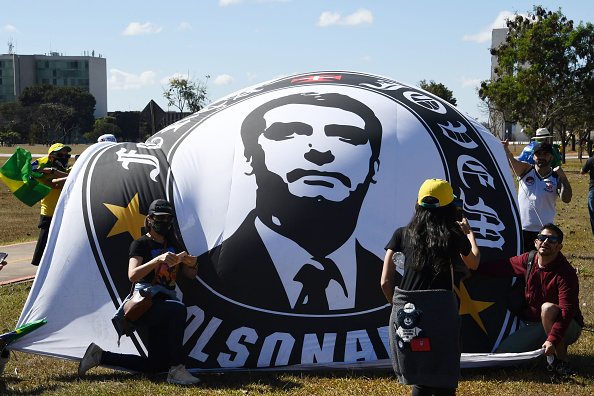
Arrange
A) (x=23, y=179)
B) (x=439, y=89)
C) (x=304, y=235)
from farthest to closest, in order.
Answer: (x=439, y=89) < (x=23, y=179) < (x=304, y=235)

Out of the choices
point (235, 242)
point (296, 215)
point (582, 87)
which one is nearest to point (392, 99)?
point (296, 215)

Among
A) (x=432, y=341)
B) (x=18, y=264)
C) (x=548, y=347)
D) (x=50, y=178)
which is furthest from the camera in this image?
(x=18, y=264)

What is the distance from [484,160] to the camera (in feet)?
21.6

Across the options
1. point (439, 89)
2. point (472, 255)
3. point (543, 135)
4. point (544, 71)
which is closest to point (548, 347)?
point (472, 255)

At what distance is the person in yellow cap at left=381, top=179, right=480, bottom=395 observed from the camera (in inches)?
154

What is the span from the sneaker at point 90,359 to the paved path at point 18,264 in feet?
15.0

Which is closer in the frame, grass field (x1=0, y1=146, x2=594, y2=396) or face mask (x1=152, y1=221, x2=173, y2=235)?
grass field (x1=0, y1=146, x2=594, y2=396)

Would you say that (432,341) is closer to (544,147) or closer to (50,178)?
(544,147)

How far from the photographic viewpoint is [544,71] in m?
36.2

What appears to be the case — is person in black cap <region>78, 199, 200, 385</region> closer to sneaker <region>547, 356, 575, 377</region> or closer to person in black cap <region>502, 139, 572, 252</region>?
sneaker <region>547, 356, 575, 377</region>

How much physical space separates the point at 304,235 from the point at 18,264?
22.6ft

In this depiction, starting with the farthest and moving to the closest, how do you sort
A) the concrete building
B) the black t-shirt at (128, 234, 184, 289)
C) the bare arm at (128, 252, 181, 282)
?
the concrete building, the black t-shirt at (128, 234, 184, 289), the bare arm at (128, 252, 181, 282)

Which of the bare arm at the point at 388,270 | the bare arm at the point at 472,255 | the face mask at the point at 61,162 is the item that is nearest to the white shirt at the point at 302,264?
the bare arm at the point at 472,255

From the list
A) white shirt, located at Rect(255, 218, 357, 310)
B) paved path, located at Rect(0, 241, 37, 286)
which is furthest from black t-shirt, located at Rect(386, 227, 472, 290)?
paved path, located at Rect(0, 241, 37, 286)
